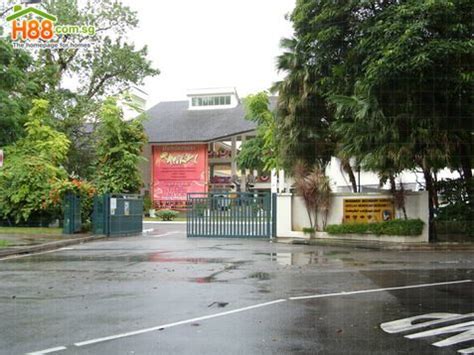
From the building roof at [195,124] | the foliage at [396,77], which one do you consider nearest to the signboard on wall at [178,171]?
the building roof at [195,124]

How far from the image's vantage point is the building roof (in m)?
47.4

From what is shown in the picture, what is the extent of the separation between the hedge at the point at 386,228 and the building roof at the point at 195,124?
24.7 metres

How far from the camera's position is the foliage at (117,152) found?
109 feet

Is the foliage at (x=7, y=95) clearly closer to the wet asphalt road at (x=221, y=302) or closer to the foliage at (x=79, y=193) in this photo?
the wet asphalt road at (x=221, y=302)

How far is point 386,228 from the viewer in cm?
2003

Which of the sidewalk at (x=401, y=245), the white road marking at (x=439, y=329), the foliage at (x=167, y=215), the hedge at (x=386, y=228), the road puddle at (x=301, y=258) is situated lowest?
the white road marking at (x=439, y=329)

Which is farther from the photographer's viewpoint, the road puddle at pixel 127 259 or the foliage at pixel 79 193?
the foliage at pixel 79 193

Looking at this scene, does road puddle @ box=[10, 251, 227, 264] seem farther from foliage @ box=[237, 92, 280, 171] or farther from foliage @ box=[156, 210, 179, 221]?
foliage @ box=[156, 210, 179, 221]

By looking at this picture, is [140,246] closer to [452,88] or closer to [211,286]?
[211,286]

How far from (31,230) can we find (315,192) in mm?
13027

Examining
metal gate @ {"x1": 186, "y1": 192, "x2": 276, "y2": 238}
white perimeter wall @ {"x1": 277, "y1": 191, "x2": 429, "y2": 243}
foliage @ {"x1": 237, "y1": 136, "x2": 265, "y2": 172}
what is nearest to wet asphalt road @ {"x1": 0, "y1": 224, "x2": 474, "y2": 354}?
white perimeter wall @ {"x1": 277, "y1": 191, "x2": 429, "y2": 243}

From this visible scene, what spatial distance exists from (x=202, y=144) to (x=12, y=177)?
23.5 metres
